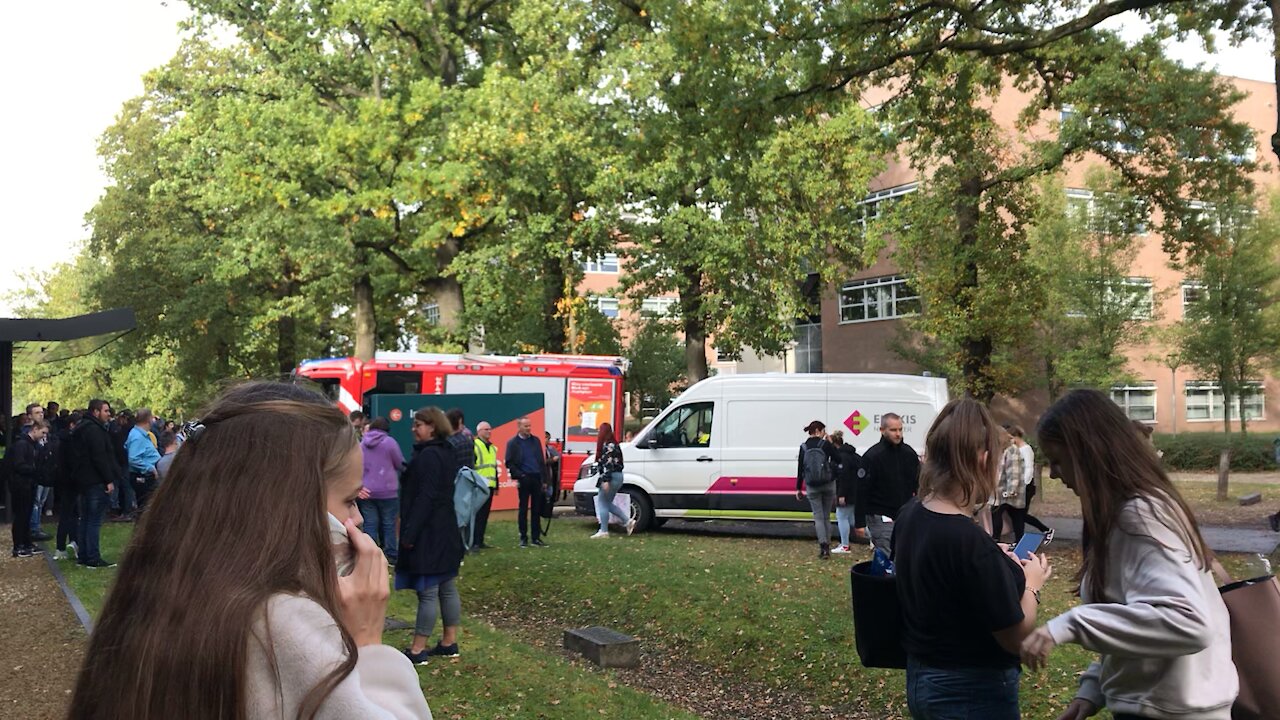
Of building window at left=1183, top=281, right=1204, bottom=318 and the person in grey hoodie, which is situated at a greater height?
building window at left=1183, top=281, right=1204, bottom=318

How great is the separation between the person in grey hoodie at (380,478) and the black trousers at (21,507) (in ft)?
16.6

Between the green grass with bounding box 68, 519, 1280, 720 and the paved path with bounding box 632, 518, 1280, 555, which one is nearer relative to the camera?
the green grass with bounding box 68, 519, 1280, 720

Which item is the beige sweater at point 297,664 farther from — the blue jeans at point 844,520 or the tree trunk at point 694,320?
the tree trunk at point 694,320

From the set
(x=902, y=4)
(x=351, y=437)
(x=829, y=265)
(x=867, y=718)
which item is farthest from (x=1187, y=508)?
(x=829, y=265)

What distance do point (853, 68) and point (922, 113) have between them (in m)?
2.61

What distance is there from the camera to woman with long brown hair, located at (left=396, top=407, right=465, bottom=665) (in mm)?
8703

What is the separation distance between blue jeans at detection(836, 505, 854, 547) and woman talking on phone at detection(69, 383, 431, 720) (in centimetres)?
1447

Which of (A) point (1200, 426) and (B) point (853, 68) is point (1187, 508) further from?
(A) point (1200, 426)

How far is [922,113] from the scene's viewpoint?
17484 mm

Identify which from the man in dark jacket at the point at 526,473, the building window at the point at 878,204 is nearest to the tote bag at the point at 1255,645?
the man in dark jacket at the point at 526,473

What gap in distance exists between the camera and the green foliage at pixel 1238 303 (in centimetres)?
3041

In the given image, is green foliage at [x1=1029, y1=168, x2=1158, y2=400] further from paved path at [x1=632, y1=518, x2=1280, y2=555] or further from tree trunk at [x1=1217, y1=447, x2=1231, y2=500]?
paved path at [x1=632, y1=518, x2=1280, y2=555]

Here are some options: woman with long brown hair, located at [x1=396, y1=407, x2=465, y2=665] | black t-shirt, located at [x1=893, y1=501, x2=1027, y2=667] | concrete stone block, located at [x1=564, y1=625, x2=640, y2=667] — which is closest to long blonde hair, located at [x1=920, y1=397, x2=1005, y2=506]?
black t-shirt, located at [x1=893, y1=501, x2=1027, y2=667]

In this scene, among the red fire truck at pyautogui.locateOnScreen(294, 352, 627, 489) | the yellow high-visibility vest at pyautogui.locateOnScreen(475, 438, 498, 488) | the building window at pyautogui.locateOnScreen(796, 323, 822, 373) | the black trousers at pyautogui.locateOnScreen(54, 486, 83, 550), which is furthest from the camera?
the building window at pyautogui.locateOnScreen(796, 323, 822, 373)
